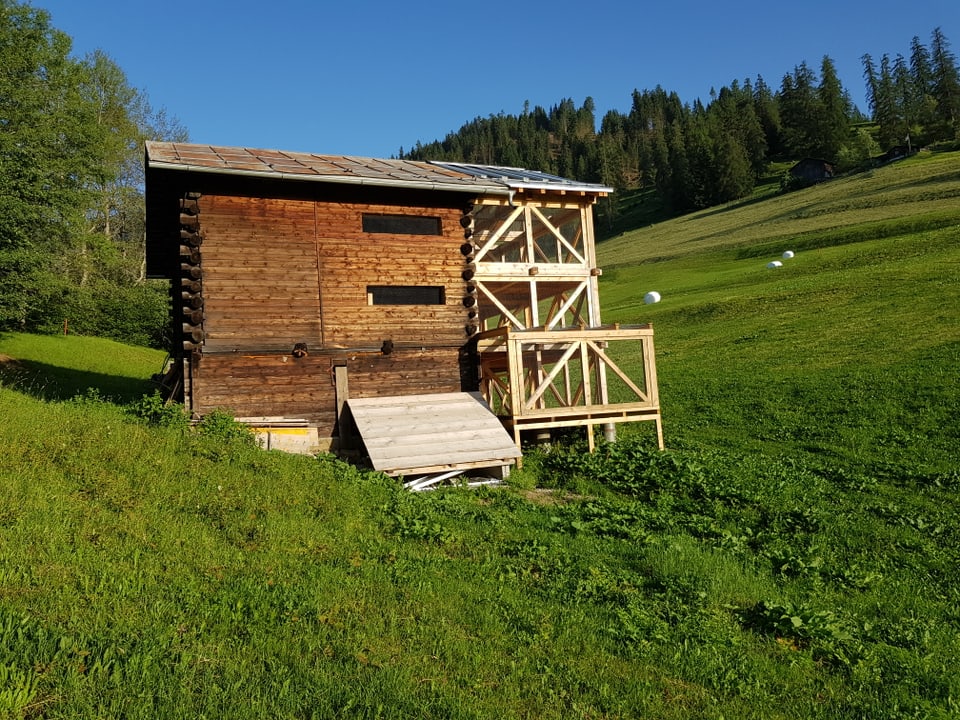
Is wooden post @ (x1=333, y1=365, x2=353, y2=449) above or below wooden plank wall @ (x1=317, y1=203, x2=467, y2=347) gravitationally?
below

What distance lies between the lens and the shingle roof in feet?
49.6

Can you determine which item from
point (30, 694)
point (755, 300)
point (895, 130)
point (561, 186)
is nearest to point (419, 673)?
point (30, 694)

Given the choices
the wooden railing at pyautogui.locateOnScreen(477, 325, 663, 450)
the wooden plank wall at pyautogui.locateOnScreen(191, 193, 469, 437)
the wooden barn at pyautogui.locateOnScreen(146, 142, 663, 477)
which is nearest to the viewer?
the wooden barn at pyautogui.locateOnScreen(146, 142, 663, 477)

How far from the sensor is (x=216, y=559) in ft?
25.0

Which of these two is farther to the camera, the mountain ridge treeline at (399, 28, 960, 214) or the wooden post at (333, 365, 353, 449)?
the mountain ridge treeline at (399, 28, 960, 214)

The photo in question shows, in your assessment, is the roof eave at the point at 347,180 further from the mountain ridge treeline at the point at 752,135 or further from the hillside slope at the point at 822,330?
the mountain ridge treeline at the point at 752,135

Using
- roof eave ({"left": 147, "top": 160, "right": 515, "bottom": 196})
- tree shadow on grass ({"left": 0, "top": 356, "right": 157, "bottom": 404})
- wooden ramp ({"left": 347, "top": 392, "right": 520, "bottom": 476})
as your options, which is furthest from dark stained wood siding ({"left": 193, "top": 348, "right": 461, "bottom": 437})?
tree shadow on grass ({"left": 0, "top": 356, "right": 157, "bottom": 404})

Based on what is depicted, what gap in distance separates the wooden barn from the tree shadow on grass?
15.6ft

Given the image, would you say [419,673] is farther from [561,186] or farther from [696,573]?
[561,186]

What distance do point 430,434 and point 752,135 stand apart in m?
122

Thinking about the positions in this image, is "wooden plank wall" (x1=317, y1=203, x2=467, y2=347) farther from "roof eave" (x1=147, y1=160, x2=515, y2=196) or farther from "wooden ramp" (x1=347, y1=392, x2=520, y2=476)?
"wooden ramp" (x1=347, y1=392, x2=520, y2=476)

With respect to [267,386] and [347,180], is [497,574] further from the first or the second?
[347,180]

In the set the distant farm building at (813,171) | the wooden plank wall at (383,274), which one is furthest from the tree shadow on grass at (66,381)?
the distant farm building at (813,171)

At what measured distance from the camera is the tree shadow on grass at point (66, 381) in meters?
21.1
